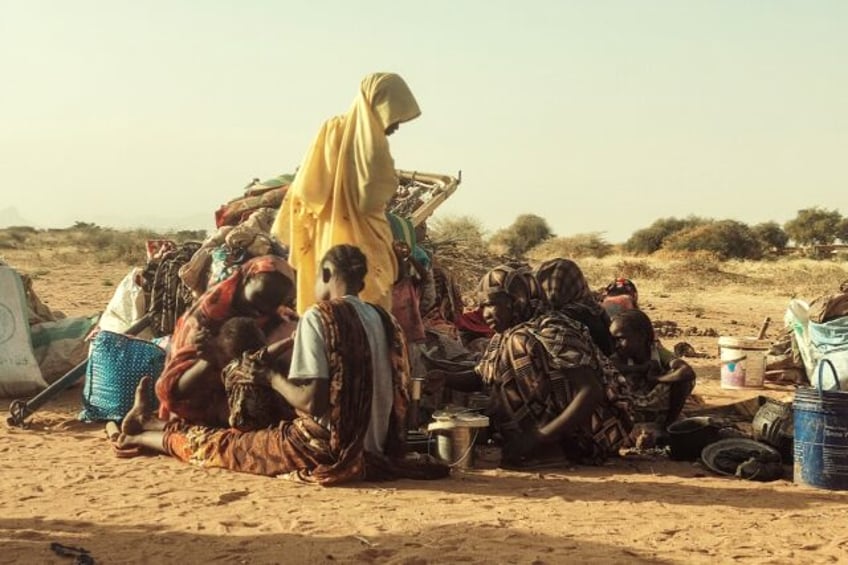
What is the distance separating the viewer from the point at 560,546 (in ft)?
14.6

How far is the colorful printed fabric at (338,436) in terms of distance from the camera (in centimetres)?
530

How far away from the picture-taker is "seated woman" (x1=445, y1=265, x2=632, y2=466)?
602 cm

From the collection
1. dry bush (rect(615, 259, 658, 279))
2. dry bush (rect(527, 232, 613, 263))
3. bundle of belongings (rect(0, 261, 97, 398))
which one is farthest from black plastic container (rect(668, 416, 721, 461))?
dry bush (rect(527, 232, 613, 263))

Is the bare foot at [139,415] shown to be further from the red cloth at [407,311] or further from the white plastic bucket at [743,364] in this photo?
the white plastic bucket at [743,364]

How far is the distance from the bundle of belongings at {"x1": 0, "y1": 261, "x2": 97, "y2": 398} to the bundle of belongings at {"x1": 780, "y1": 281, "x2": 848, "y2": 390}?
20.1 ft

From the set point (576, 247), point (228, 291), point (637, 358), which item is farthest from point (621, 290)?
point (576, 247)

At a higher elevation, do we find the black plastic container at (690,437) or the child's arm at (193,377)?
the child's arm at (193,377)

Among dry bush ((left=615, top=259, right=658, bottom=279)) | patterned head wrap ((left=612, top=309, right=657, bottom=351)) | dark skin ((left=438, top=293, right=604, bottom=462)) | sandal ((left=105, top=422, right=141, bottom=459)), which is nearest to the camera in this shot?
dark skin ((left=438, top=293, right=604, bottom=462))

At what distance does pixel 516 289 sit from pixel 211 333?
179 cm

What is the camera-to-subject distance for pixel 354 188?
24.1ft

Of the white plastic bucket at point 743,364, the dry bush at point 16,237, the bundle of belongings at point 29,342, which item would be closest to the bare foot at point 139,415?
the bundle of belongings at point 29,342

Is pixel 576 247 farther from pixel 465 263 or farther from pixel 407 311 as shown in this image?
pixel 407 311

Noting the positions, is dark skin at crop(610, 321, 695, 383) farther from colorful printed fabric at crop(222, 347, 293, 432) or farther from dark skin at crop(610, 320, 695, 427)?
colorful printed fabric at crop(222, 347, 293, 432)

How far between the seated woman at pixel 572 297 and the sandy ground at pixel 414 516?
865 mm
